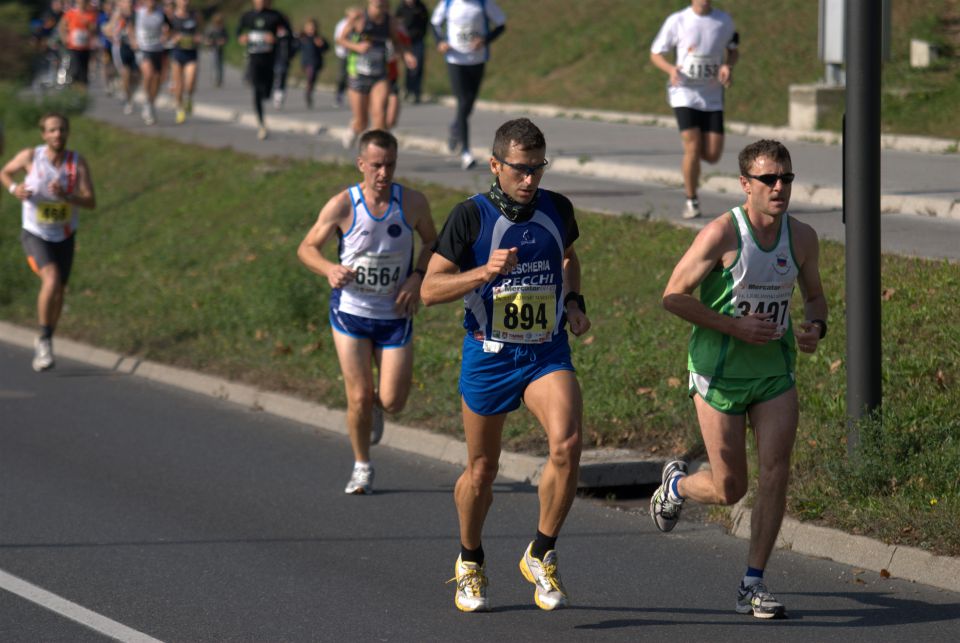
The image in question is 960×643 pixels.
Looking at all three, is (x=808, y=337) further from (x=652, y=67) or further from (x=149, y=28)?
(x=149, y=28)

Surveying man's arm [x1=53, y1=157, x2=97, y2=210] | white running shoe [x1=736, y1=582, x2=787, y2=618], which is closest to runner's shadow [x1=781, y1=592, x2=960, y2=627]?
white running shoe [x1=736, y1=582, x2=787, y2=618]

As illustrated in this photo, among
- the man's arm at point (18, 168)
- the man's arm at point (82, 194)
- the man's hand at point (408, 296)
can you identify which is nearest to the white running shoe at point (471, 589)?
the man's hand at point (408, 296)

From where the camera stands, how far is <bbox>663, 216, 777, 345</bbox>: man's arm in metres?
6.31

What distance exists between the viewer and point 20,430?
1082 cm

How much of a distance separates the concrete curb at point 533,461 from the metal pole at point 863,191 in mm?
585

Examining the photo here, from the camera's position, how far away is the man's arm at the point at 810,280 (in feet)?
21.2

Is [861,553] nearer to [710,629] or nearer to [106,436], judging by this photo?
[710,629]

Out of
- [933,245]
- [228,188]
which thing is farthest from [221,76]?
[933,245]

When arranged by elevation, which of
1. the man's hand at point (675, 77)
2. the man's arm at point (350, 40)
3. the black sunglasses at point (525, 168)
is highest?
the man's arm at point (350, 40)

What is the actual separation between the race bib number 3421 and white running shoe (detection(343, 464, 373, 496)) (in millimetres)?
2737

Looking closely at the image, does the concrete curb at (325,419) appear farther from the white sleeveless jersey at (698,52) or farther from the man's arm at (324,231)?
the white sleeveless jersey at (698,52)

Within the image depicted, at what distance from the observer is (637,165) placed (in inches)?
674

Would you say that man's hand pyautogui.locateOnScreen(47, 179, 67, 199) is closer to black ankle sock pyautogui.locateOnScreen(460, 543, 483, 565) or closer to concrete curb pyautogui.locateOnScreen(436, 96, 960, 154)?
black ankle sock pyautogui.locateOnScreen(460, 543, 483, 565)

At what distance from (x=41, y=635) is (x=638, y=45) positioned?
21.7 metres
